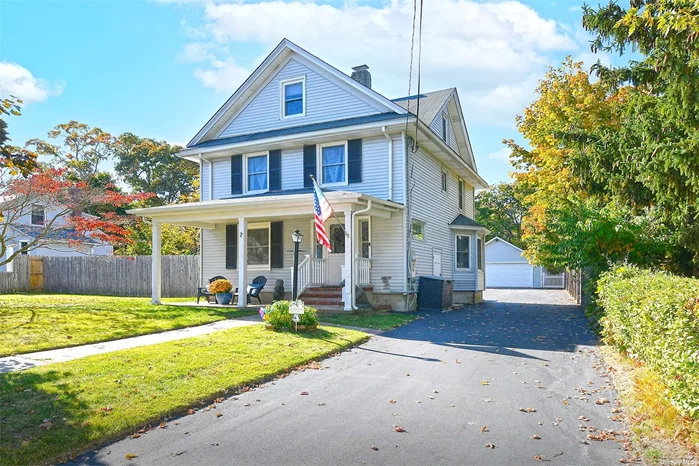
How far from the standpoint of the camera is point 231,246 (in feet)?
64.4

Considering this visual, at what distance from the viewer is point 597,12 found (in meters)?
11.4

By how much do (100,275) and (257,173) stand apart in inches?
433

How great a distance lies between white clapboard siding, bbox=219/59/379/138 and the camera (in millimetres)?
18172

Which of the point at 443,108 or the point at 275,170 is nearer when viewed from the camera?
the point at 275,170

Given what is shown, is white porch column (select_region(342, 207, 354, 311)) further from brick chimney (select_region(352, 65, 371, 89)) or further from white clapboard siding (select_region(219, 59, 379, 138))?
brick chimney (select_region(352, 65, 371, 89))

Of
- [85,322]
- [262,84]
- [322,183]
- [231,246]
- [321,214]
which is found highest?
[262,84]

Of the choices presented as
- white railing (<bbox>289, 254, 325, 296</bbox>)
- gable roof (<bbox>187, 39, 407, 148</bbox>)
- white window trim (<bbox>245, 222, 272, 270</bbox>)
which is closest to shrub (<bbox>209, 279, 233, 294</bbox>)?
white window trim (<bbox>245, 222, 272, 270</bbox>)

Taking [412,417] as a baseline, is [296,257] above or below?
above

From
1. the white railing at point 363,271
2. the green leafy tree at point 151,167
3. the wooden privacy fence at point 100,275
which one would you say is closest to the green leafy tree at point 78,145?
the green leafy tree at point 151,167

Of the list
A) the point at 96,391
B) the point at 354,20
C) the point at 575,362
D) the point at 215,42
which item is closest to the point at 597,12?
the point at 354,20

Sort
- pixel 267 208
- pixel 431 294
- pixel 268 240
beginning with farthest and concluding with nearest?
pixel 268 240 < pixel 431 294 < pixel 267 208

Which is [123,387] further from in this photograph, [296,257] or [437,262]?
[437,262]

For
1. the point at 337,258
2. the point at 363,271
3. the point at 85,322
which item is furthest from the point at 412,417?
the point at 337,258

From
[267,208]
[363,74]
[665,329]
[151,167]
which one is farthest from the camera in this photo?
[151,167]
